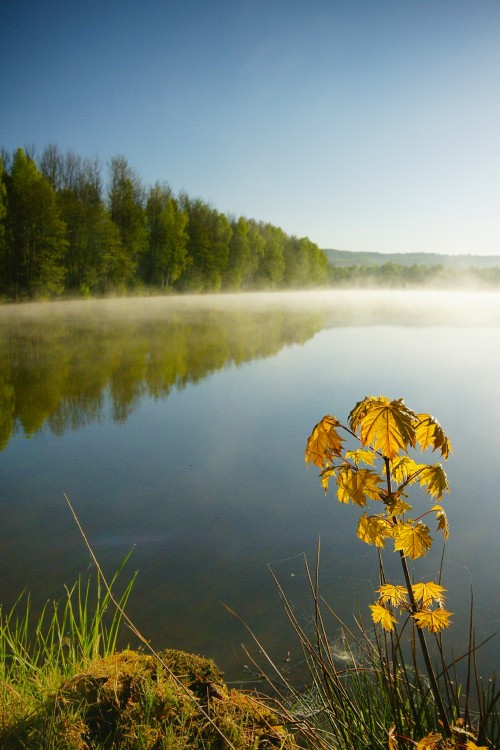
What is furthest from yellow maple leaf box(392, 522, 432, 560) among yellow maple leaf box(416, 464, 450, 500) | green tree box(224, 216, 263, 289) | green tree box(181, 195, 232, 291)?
green tree box(224, 216, 263, 289)

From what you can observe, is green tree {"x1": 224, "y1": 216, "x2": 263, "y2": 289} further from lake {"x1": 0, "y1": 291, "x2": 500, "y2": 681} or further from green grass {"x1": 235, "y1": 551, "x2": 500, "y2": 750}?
green grass {"x1": 235, "y1": 551, "x2": 500, "y2": 750}

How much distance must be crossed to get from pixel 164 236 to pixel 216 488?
41.3 metres

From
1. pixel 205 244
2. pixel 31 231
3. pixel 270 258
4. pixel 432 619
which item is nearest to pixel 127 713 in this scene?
pixel 432 619

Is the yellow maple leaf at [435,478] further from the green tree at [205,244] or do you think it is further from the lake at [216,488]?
the green tree at [205,244]

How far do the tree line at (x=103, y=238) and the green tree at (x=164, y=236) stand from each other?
84mm

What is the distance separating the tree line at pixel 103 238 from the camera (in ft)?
101

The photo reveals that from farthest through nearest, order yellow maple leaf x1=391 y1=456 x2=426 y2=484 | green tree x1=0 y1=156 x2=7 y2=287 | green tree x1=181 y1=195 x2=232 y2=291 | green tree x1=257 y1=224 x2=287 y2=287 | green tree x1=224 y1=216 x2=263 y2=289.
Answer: green tree x1=257 y1=224 x2=287 y2=287 → green tree x1=224 y1=216 x2=263 y2=289 → green tree x1=181 y1=195 x2=232 y2=291 → green tree x1=0 y1=156 x2=7 y2=287 → yellow maple leaf x1=391 y1=456 x2=426 y2=484

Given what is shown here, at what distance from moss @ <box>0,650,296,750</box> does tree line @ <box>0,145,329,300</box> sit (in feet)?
99.6

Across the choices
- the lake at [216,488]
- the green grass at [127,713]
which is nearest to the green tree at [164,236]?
the lake at [216,488]

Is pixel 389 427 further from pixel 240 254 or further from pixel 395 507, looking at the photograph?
pixel 240 254

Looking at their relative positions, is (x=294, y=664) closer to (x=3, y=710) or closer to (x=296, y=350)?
(x=3, y=710)

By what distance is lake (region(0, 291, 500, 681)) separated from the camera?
360 cm

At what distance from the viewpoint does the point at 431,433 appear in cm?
155

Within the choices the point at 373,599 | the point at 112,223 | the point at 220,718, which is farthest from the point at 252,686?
the point at 112,223
